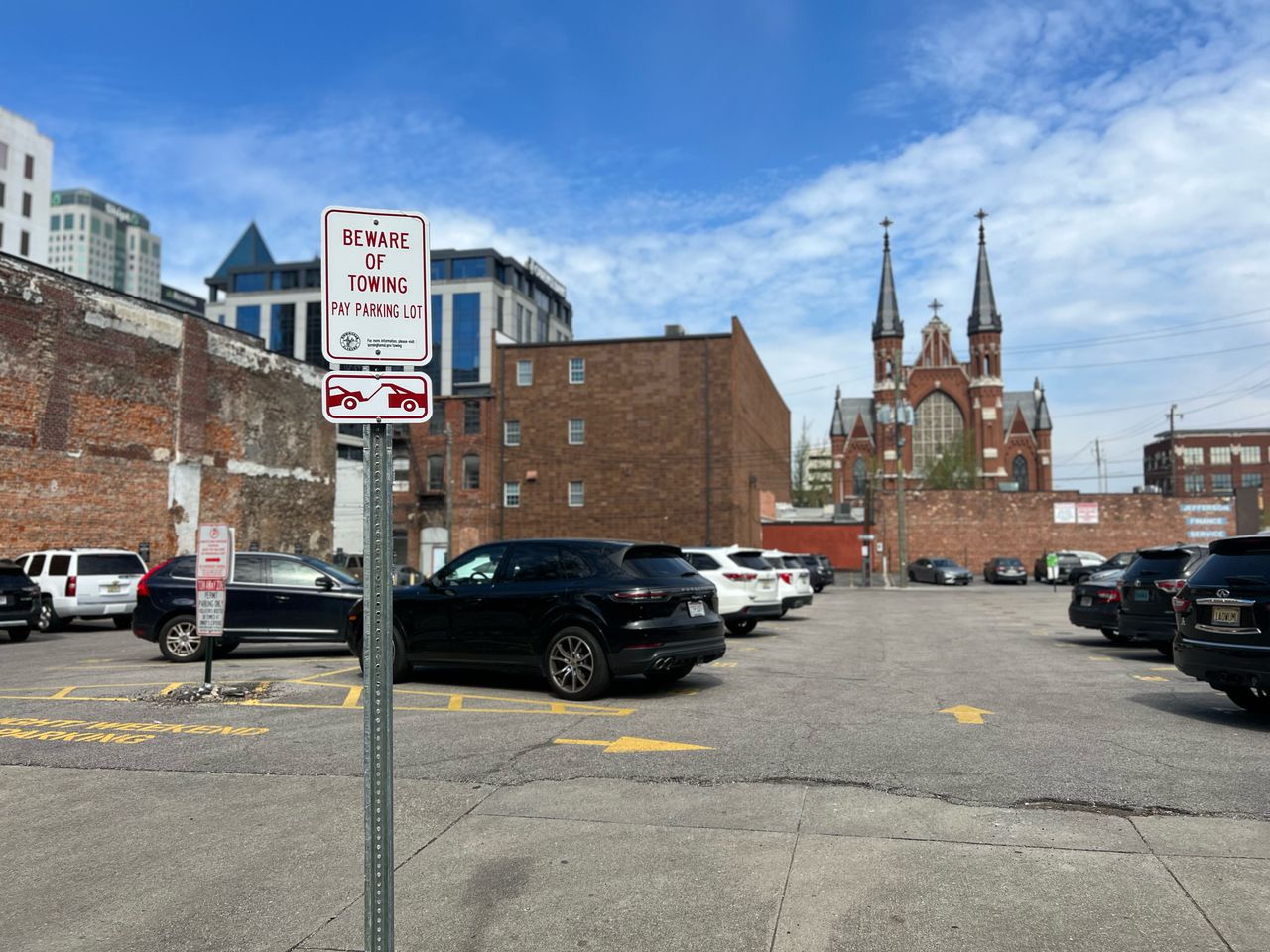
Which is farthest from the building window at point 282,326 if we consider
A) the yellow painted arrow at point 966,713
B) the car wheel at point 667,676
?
the yellow painted arrow at point 966,713

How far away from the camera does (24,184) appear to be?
76000mm

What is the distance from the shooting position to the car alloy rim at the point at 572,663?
965 cm

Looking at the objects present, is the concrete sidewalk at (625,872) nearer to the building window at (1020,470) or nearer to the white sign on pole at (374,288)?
the white sign on pole at (374,288)

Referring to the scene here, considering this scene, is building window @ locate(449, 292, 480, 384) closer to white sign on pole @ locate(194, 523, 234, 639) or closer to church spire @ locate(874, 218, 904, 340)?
church spire @ locate(874, 218, 904, 340)

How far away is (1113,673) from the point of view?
12.1 metres

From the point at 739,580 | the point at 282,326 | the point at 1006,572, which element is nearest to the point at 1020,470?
the point at 1006,572

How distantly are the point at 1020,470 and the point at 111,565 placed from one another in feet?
291

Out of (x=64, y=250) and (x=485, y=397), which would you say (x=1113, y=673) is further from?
(x=64, y=250)

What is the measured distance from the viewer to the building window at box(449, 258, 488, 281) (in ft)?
305

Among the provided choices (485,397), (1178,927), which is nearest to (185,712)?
(1178,927)

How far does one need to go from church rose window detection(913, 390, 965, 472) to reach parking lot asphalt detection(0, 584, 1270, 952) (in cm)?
8549

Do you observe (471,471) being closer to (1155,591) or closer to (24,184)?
(1155,591)

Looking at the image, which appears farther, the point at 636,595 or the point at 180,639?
the point at 180,639

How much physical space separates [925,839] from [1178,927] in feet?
4.44
